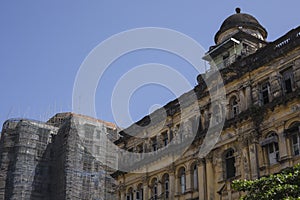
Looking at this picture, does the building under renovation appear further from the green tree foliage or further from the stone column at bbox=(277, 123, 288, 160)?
the green tree foliage

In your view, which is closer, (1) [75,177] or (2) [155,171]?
(2) [155,171]

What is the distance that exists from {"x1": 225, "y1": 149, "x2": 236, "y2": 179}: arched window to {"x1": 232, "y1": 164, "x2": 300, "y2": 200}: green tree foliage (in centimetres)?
836

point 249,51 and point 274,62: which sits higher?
point 249,51

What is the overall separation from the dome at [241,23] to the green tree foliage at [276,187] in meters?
15.9

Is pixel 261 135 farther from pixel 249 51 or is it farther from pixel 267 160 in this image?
pixel 249 51

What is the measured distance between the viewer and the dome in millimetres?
29984

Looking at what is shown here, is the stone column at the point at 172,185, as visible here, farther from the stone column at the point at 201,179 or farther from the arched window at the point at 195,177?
the stone column at the point at 201,179

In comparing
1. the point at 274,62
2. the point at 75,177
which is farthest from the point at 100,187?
the point at 274,62

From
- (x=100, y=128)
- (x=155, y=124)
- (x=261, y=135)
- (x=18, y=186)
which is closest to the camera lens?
(x=261, y=135)

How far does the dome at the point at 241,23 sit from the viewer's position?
1180 inches

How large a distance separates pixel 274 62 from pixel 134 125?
42.9 ft

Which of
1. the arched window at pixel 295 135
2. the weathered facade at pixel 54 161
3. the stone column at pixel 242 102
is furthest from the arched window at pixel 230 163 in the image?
the weathered facade at pixel 54 161

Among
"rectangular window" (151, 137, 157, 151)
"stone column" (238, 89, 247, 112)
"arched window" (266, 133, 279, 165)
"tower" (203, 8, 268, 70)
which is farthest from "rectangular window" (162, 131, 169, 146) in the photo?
"arched window" (266, 133, 279, 165)

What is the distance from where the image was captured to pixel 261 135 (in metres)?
22.8
